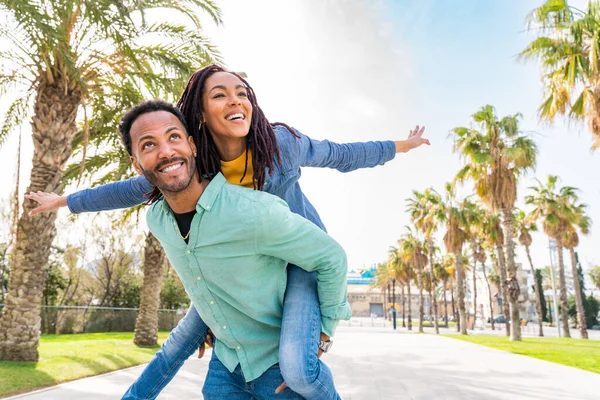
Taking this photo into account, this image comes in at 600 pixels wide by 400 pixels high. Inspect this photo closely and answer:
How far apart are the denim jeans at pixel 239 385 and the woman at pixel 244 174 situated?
16 cm

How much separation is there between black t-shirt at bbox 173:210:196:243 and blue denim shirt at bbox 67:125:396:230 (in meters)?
0.38

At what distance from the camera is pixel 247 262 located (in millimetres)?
1812

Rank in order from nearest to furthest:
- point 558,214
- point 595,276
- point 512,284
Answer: point 512,284, point 558,214, point 595,276

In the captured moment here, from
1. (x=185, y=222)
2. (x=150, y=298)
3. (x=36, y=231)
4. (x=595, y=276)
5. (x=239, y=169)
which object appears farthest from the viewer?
(x=595, y=276)

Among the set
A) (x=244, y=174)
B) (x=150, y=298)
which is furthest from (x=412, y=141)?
(x=150, y=298)

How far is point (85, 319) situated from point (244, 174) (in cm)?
2268

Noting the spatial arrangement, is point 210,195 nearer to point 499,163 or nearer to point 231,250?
point 231,250

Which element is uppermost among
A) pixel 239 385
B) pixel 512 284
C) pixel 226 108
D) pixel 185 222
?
pixel 512 284

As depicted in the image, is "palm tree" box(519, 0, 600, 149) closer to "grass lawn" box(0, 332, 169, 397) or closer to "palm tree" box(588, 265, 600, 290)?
"grass lawn" box(0, 332, 169, 397)

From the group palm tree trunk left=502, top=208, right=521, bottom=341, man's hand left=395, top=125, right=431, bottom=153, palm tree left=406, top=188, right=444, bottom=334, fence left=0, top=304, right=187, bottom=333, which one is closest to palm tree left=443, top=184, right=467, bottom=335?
palm tree left=406, top=188, right=444, bottom=334

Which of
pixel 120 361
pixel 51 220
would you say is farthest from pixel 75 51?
pixel 120 361

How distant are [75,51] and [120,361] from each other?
6565mm

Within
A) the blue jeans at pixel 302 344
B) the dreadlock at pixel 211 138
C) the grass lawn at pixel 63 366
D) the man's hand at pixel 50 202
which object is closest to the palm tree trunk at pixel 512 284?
the grass lawn at pixel 63 366

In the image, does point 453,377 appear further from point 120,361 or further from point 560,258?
point 560,258
